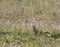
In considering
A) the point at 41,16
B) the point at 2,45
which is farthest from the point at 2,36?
the point at 41,16

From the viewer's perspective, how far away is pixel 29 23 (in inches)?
334

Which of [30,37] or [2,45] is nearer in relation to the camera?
[2,45]

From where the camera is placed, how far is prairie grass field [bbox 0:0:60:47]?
7.15m

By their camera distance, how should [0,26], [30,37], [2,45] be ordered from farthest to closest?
[0,26]
[30,37]
[2,45]

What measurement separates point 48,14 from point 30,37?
1.90 meters

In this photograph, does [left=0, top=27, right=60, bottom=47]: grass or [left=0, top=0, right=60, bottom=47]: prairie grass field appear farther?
[left=0, top=0, right=60, bottom=47]: prairie grass field

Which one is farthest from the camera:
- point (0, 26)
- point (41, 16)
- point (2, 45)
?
point (41, 16)

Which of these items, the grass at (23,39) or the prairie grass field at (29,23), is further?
the prairie grass field at (29,23)

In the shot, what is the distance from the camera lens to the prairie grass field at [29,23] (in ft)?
23.5

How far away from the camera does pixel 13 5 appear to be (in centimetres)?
951

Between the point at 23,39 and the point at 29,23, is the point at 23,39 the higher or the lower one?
the lower one

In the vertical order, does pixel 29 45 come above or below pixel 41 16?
below

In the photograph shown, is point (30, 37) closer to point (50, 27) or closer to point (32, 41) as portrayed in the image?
point (32, 41)

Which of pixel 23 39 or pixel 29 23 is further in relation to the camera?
pixel 29 23
